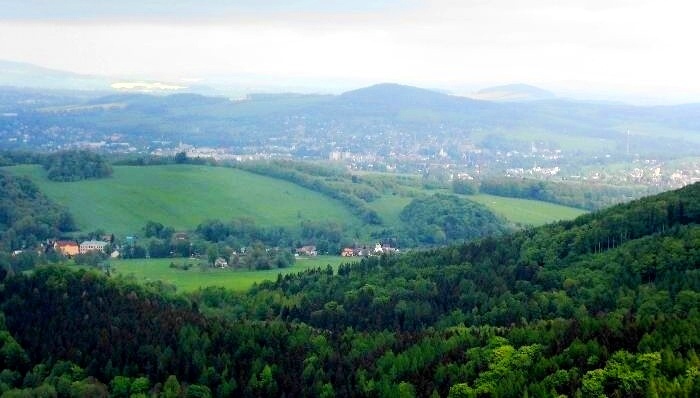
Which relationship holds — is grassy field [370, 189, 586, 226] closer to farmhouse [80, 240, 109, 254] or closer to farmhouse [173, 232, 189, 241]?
farmhouse [173, 232, 189, 241]

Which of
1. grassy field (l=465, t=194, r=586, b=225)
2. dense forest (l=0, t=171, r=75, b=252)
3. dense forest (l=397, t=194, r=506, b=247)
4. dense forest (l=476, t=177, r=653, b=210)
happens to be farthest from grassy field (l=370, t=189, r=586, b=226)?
dense forest (l=0, t=171, r=75, b=252)

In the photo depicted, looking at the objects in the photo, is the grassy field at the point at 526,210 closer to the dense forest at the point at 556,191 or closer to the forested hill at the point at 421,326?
the dense forest at the point at 556,191

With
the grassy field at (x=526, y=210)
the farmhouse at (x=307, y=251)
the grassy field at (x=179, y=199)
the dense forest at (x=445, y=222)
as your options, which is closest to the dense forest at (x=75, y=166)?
the grassy field at (x=179, y=199)

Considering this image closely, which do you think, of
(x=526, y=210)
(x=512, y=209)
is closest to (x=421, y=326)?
(x=512, y=209)

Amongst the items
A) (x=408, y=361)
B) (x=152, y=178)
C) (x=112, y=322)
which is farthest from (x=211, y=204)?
(x=408, y=361)

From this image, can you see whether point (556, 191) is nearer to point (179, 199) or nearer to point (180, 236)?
point (179, 199)

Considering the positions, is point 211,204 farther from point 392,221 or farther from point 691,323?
point 691,323
